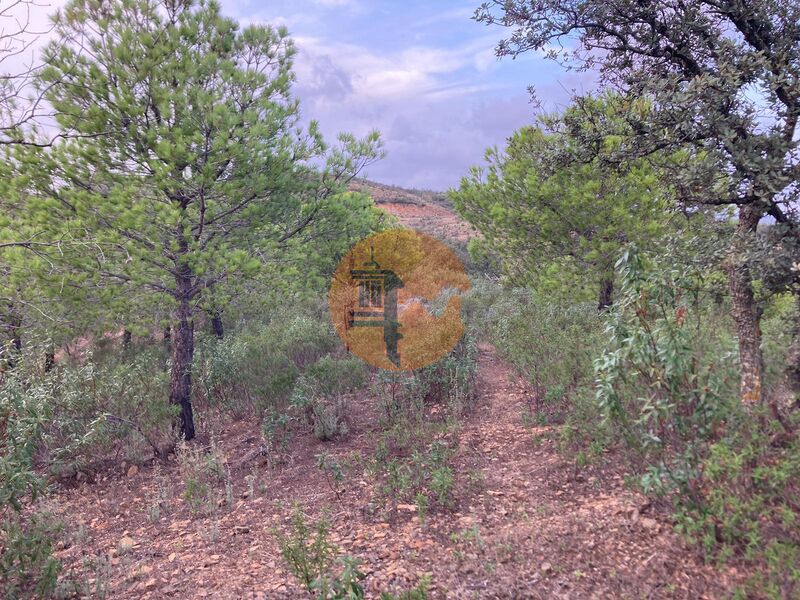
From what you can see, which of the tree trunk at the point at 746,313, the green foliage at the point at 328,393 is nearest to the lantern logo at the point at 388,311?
the green foliage at the point at 328,393

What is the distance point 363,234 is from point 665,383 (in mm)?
5841

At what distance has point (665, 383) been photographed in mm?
3221

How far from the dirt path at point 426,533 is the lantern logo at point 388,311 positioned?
1.93m

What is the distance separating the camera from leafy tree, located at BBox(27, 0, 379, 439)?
5535mm

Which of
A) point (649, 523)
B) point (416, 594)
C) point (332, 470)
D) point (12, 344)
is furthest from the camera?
point (12, 344)

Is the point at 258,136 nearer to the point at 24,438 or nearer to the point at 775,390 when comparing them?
the point at 24,438

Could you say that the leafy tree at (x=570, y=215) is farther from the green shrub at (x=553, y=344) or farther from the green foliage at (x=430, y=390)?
the green foliage at (x=430, y=390)

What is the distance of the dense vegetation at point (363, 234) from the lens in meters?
3.28

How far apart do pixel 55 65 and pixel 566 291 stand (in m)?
8.05

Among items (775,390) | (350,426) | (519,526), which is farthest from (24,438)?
(775,390)

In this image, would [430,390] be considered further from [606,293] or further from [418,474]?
[606,293]

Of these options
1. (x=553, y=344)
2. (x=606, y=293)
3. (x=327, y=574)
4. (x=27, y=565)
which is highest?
(x=606, y=293)

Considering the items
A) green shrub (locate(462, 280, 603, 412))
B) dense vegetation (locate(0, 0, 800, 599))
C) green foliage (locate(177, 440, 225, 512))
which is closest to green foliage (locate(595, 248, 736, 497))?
dense vegetation (locate(0, 0, 800, 599))

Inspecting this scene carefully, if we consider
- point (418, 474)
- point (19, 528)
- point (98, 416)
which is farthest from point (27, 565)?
point (418, 474)
